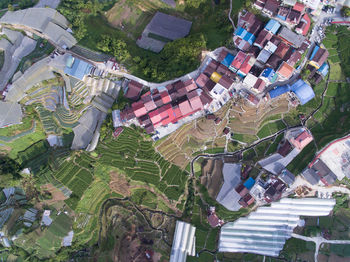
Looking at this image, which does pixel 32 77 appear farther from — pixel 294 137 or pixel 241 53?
pixel 294 137

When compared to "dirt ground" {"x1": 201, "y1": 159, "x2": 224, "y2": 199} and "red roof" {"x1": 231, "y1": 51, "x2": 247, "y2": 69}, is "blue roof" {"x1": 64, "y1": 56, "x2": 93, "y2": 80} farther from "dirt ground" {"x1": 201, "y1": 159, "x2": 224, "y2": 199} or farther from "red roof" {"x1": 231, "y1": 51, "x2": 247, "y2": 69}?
"dirt ground" {"x1": 201, "y1": 159, "x2": 224, "y2": 199}

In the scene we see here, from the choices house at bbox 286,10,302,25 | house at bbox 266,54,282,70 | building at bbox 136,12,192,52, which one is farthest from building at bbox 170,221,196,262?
house at bbox 286,10,302,25

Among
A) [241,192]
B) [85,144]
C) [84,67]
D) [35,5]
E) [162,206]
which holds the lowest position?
[162,206]

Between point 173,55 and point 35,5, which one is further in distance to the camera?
point 35,5

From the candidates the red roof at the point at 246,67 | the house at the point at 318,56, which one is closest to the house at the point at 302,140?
the house at the point at 318,56

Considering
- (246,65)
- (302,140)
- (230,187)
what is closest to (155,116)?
(246,65)

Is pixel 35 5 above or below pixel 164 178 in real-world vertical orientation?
above

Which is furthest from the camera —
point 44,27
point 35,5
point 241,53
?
point 35,5

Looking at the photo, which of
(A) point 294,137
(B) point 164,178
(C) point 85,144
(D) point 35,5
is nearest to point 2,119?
(C) point 85,144
